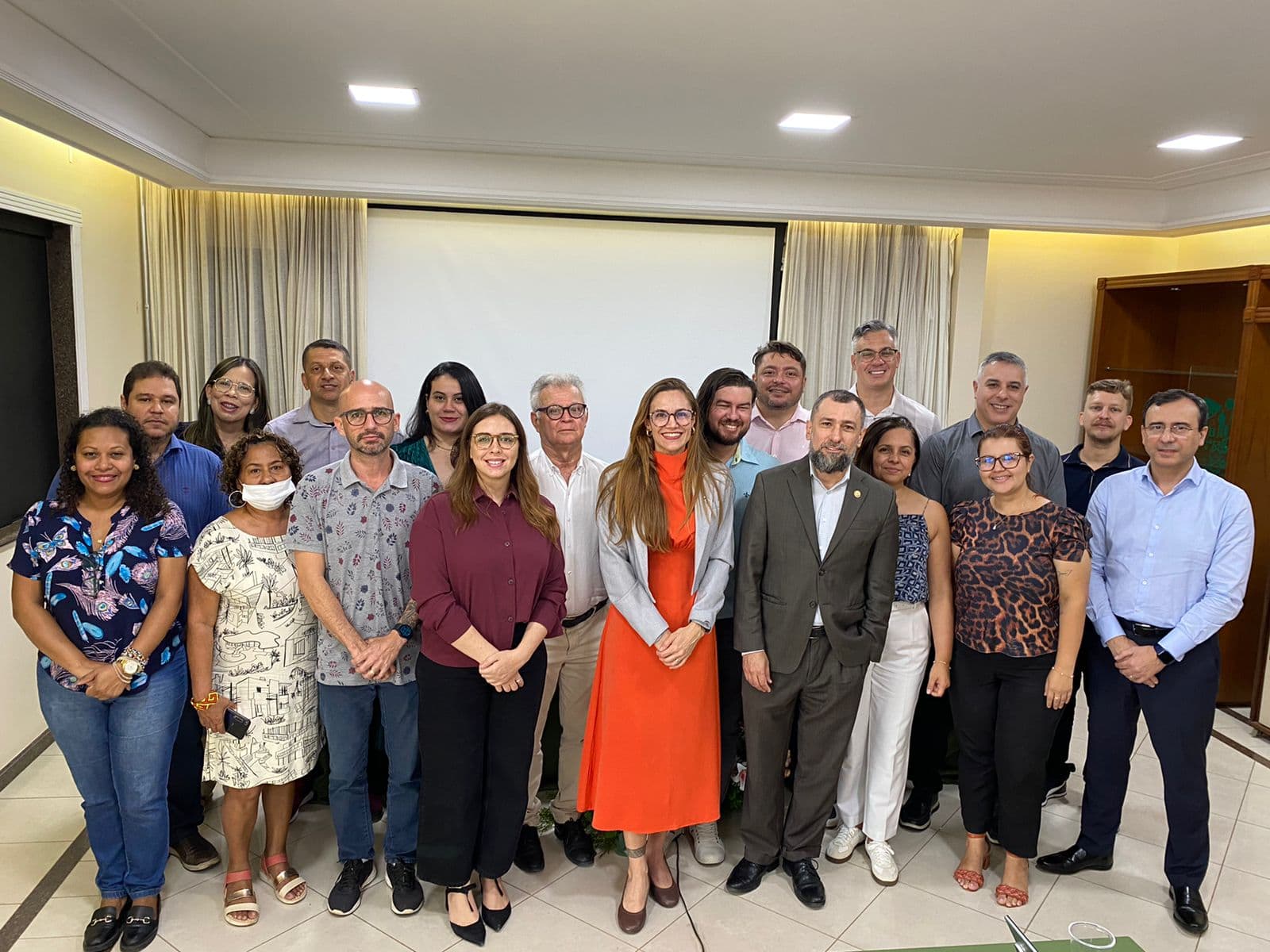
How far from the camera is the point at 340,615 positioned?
259cm

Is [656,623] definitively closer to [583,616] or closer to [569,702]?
[583,616]

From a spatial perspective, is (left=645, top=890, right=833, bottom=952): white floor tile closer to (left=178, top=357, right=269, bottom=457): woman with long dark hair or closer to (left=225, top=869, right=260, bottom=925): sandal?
(left=225, top=869, right=260, bottom=925): sandal

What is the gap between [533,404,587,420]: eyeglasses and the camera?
2.91 meters

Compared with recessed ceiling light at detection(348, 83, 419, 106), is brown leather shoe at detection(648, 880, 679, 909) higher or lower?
lower

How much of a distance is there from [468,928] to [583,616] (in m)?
1.07

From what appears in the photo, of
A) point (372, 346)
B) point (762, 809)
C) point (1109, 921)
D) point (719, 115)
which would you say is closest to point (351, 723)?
point (762, 809)

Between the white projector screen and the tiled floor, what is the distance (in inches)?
129

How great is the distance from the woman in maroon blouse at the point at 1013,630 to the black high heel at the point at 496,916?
1.67 meters

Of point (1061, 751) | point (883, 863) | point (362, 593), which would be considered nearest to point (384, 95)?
point (362, 593)

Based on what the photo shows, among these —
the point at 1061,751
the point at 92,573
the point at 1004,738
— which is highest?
the point at 92,573

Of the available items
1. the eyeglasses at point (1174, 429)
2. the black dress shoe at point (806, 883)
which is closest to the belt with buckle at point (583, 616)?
the black dress shoe at point (806, 883)

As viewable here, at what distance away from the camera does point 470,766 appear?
8.57ft

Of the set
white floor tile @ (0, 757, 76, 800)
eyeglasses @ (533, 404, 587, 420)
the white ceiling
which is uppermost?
the white ceiling

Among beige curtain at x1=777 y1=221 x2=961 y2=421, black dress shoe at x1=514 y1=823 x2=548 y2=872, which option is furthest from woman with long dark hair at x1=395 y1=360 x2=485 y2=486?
beige curtain at x1=777 y1=221 x2=961 y2=421
